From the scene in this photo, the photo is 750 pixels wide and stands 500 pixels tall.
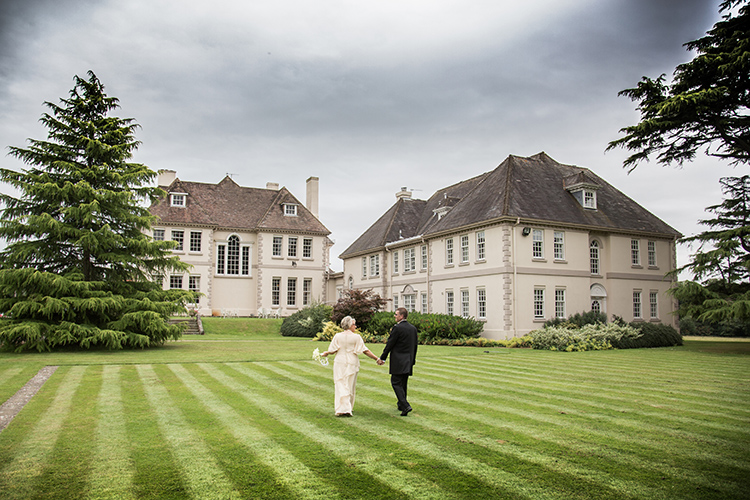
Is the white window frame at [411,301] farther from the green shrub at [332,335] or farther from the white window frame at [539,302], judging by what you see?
the white window frame at [539,302]

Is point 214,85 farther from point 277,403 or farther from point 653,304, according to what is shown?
point 653,304

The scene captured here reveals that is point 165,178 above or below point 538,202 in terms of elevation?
above

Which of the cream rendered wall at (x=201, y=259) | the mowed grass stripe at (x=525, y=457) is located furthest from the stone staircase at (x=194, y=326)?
the mowed grass stripe at (x=525, y=457)

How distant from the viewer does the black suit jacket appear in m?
8.55

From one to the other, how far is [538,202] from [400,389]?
2319 centimetres

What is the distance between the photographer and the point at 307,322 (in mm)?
33250

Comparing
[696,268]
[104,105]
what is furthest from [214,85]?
[696,268]

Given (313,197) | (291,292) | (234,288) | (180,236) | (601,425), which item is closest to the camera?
(601,425)

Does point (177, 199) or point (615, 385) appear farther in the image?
point (177, 199)

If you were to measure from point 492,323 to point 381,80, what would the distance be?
15111 millimetres

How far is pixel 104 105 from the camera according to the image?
21422 millimetres

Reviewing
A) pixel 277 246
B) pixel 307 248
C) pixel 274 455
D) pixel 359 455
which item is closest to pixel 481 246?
pixel 307 248

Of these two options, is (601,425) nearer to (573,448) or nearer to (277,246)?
(573,448)

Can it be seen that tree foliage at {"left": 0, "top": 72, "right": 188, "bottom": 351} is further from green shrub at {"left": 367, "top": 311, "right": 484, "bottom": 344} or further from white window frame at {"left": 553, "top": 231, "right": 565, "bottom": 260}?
white window frame at {"left": 553, "top": 231, "right": 565, "bottom": 260}
